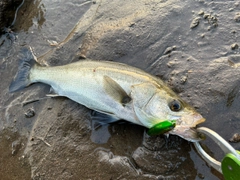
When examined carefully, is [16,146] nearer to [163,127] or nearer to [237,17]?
[163,127]

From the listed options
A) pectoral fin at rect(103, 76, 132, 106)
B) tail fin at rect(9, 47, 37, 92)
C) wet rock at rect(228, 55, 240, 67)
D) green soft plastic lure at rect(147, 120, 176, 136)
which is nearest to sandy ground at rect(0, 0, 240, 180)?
wet rock at rect(228, 55, 240, 67)

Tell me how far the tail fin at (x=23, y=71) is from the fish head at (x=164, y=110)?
1880mm

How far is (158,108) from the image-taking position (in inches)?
121

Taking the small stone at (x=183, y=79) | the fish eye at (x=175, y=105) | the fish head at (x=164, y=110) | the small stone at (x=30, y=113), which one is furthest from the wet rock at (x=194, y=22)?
the small stone at (x=30, y=113)

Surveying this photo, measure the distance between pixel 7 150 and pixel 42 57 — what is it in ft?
5.36

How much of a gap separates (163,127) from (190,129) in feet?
0.95

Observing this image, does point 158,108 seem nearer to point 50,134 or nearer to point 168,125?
point 168,125

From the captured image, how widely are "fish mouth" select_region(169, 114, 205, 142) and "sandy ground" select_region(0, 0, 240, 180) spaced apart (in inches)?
12.0

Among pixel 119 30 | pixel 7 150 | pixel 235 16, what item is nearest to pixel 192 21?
pixel 235 16

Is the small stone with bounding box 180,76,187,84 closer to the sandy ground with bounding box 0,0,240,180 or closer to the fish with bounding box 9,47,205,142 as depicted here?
the sandy ground with bounding box 0,0,240,180

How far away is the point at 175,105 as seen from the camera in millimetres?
2982

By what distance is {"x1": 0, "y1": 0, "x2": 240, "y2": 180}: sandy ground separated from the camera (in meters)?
3.12

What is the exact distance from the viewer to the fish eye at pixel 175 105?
2968 millimetres

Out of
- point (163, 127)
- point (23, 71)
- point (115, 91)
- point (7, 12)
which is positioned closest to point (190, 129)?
point (163, 127)
